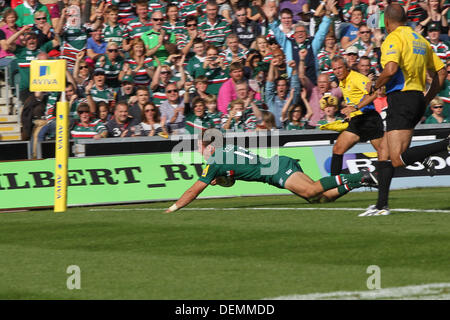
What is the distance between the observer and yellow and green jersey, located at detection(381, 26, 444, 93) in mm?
11180

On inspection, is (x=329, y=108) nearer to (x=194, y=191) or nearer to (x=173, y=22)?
(x=173, y=22)

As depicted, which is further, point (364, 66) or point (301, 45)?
point (301, 45)

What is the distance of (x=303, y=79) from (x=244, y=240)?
11.2 metres

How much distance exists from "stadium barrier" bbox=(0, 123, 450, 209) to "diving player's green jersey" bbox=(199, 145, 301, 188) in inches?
151

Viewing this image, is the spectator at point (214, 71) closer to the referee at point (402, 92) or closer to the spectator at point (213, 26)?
the spectator at point (213, 26)

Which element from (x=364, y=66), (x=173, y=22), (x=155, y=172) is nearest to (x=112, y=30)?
(x=173, y=22)

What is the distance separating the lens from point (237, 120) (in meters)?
19.6

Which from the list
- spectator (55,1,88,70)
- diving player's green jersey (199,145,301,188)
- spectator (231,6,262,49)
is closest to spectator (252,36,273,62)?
spectator (231,6,262,49)

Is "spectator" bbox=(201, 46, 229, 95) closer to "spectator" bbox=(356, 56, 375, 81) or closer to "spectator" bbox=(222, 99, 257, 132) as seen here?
"spectator" bbox=(222, 99, 257, 132)

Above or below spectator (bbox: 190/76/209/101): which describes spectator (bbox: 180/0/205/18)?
above

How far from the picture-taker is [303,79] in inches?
841

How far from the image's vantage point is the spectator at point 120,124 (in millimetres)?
18984

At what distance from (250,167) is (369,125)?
2.78 meters

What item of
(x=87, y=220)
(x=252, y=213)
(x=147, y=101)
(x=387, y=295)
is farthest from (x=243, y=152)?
(x=387, y=295)
